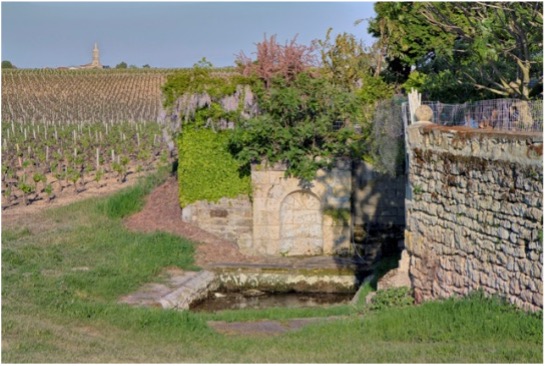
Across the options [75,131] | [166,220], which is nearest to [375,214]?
[166,220]

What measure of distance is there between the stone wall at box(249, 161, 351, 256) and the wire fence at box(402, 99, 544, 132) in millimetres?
6102

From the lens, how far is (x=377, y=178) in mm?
21266

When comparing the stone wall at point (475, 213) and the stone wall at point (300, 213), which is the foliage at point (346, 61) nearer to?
the stone wall at point (300, 213)

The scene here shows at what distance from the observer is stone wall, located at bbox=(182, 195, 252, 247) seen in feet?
71.1

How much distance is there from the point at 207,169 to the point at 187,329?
1010 centimetres

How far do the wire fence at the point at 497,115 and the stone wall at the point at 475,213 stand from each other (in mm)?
712

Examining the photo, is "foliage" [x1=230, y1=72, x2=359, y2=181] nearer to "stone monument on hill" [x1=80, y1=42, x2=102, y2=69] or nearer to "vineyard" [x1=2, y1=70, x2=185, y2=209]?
"vineyard" [x1=2, y1=70, x2=185, y2=209]

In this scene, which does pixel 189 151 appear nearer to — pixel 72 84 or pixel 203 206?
pixel 203 206

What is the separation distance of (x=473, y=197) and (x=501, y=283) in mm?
1301

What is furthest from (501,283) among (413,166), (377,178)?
(377,178)

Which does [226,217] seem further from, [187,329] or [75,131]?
[75,131]

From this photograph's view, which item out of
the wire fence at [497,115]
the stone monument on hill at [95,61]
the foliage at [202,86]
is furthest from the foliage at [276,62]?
the stone monument on hill at [95,61]

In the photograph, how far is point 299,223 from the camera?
21.3m

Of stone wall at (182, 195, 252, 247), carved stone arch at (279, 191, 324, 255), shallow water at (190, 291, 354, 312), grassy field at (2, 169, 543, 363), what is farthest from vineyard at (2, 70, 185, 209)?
grassy field at (2, 169, 543, 363)
